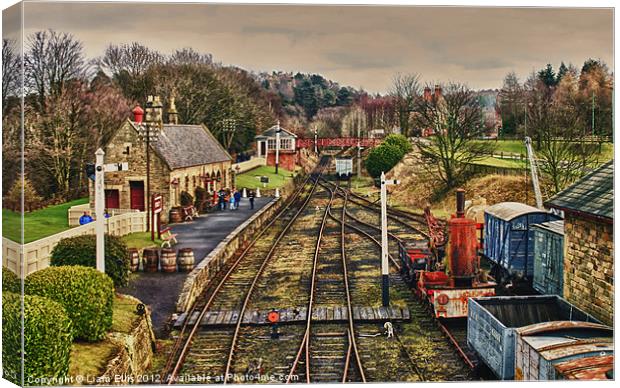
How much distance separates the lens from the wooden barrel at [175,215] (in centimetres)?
1550

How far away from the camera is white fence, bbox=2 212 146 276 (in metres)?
12.4

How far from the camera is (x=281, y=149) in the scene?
15.4 meters

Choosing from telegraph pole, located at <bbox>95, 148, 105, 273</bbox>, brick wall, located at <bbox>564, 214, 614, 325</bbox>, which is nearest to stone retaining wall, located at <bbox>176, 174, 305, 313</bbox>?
telegraph pole, located at <bbox>95, 148, 105, 273</bbox>

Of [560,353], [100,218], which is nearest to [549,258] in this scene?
[560,353]

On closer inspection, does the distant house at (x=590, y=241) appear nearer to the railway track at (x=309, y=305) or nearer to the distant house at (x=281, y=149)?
the railway track at (x=309, y=305)

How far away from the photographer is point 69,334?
1098cm

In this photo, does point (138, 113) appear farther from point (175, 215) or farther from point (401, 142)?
point (401, 142)

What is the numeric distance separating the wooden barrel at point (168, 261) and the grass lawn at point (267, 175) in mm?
1942

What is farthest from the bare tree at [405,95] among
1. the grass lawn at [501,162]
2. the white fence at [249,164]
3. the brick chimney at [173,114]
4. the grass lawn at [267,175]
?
the brick chimney at [173,114]

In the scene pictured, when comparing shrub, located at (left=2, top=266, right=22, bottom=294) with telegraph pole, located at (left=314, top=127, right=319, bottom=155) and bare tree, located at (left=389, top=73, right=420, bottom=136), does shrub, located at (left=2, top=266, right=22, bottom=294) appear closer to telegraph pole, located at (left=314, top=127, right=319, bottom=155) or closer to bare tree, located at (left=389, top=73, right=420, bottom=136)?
telegraph pole, located at (left=314, top=127, right=319, bottom=155)

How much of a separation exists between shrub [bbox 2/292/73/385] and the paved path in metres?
2.51

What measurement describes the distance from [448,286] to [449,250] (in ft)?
2.12

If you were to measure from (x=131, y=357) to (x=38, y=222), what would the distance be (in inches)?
110

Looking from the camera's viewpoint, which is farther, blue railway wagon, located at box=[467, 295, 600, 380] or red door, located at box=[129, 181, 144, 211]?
red door, located at box=[129, 181, 144, 211]
